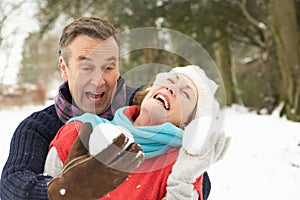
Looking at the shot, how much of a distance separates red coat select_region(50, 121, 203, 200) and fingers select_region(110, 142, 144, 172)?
0.85ft

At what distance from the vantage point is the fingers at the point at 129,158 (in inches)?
37.5

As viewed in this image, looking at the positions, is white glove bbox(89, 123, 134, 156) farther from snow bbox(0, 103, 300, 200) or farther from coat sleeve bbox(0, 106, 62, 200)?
snow bbox(0, 103, 300, 200)

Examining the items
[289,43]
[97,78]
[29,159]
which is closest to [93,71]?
[97,78]

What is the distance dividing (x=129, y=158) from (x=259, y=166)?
4315 millimetres

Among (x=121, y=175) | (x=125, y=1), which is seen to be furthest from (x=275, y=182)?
(x=125, y=1)

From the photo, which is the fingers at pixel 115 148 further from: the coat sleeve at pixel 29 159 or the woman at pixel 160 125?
the coat sleeve at pixel 29 159

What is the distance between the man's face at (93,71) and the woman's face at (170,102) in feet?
0.80

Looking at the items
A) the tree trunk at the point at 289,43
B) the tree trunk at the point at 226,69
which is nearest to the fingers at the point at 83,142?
the tree trunk at the point at 289,43

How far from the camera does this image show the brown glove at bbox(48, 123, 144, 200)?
952 mm

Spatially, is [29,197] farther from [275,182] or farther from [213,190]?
[275,182]

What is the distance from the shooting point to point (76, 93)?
1.47 m

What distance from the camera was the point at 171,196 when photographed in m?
1.17

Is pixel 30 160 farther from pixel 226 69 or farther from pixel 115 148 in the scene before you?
pixel 226 69

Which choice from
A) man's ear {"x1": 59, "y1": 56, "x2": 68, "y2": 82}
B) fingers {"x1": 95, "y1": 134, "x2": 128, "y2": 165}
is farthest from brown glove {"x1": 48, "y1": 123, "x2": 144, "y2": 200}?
man's ear {"x1": 59, "y1": 56, "x2": 68, "y2": 82}
